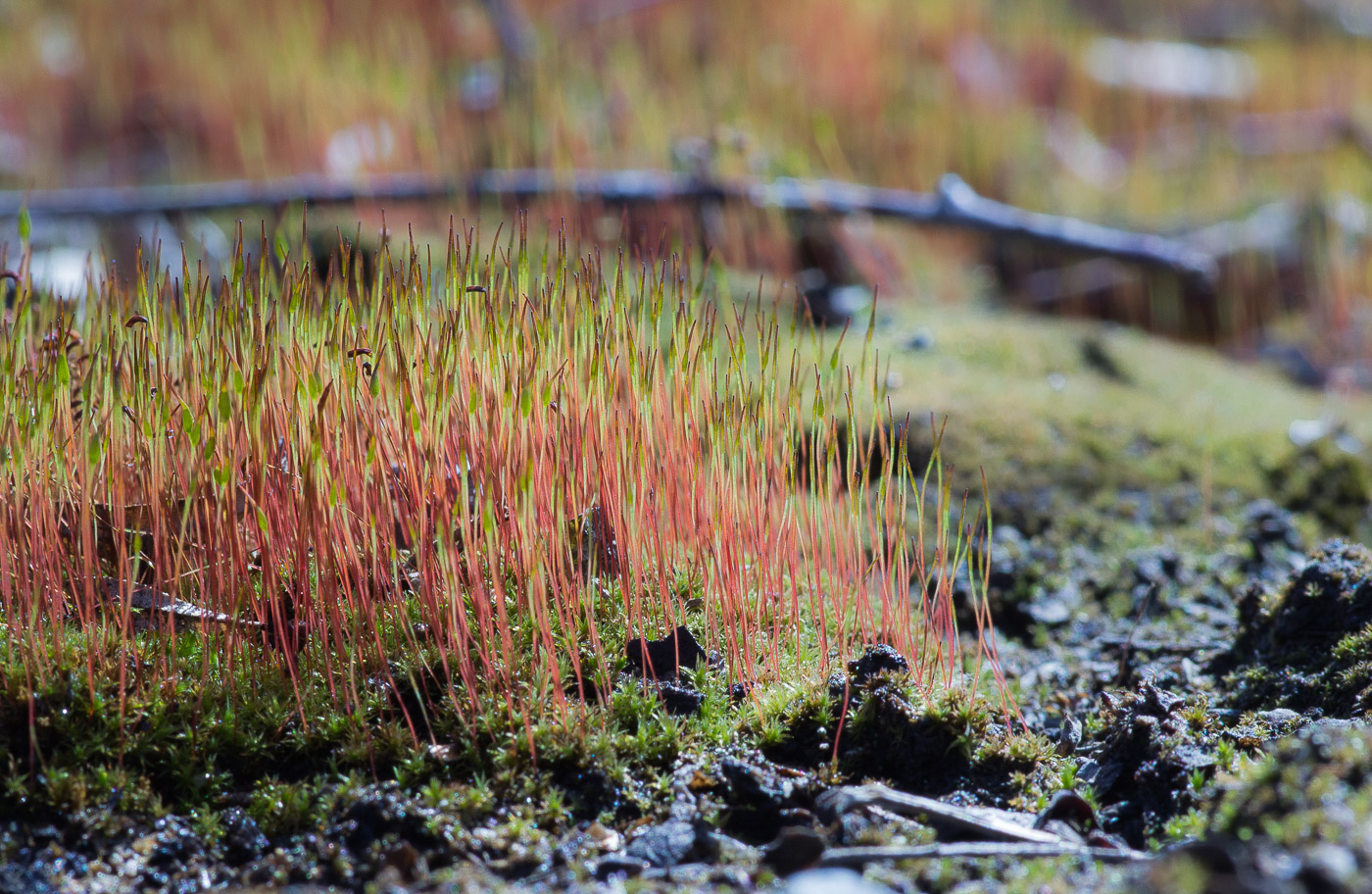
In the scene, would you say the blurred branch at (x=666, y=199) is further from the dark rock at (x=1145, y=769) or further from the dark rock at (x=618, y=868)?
the dark rock at (x=618, y=868)

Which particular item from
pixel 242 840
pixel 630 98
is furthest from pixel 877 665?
pixel 630 98

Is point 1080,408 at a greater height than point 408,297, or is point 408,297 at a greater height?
point 408,297

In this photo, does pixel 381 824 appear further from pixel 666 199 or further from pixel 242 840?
pixel 666 199

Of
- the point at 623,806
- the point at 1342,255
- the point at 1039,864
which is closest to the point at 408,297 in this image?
the point at 623,806

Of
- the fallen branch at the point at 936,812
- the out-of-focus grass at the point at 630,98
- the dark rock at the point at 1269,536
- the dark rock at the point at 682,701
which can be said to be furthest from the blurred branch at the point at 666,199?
the fallen branch at the point at 936,812

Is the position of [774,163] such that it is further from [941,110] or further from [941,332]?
[941,110]
